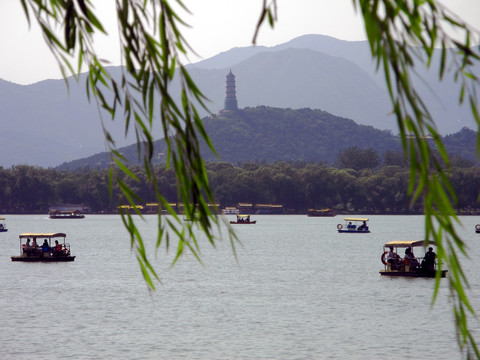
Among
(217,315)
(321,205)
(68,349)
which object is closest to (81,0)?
(68,349)

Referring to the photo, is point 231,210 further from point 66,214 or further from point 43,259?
point 43,259

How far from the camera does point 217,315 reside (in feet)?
127

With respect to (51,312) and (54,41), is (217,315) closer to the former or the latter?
(51,312)

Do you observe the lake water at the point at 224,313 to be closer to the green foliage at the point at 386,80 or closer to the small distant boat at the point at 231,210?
the green foliage at the point at 386,80

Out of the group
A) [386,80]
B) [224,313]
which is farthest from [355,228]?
[386,80]

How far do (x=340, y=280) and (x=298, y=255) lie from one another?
2631 centimetres

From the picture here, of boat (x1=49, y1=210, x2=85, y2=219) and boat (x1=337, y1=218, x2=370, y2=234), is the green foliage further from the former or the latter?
boat (x1=49, y1=210, x2=85, y2=219)

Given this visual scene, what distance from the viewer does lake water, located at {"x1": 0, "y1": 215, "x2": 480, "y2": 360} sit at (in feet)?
98.1

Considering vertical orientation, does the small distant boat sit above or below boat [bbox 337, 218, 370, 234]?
above

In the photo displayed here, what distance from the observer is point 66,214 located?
608 feet

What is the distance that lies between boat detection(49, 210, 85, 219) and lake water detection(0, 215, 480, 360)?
106 metres

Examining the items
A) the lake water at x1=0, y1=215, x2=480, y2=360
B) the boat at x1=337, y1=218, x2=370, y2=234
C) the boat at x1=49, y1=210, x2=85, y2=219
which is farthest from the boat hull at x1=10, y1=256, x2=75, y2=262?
the boat at x1=49, y1=210, x2=85, y2=219

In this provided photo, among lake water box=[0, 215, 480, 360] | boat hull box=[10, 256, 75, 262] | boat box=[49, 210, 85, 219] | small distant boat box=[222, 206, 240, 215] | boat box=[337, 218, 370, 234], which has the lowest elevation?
lake water box=[0, 215, 480, 360]

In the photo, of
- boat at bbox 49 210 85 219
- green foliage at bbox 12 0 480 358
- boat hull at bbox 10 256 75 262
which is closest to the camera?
green foliage at bbox 12 0 480 358
